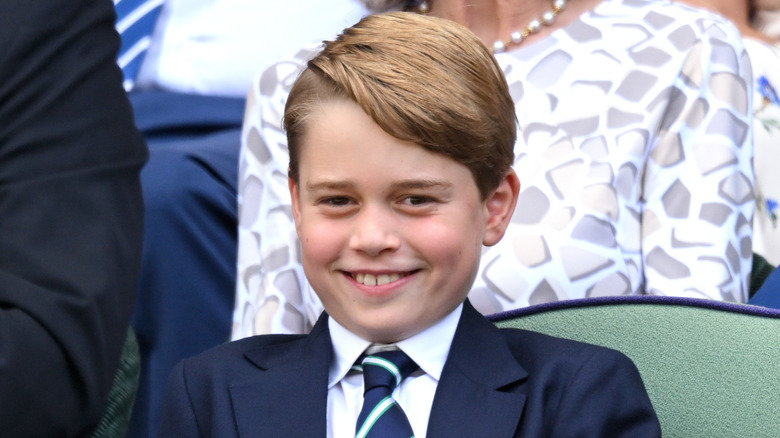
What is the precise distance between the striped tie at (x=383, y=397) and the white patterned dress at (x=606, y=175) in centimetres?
36

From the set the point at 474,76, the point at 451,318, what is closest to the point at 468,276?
the point at 451,318

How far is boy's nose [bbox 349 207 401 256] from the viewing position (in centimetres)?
108

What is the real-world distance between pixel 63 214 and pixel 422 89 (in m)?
0.51

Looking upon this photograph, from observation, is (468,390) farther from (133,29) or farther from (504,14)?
(133,29)

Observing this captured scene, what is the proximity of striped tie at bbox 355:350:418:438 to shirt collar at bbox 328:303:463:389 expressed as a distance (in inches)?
0.4

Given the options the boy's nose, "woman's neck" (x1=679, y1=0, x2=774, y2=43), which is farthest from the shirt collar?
"woman's neck" (x1=679, y1=0, x2=774, y2=43)

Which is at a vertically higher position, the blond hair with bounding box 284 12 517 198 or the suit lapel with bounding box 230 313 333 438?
the blond hair with bounding box 284 12 517 198

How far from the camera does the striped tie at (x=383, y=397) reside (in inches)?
42.2

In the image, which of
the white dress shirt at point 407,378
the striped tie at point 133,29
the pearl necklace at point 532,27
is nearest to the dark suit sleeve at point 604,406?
the white dress shirt at point 407,378

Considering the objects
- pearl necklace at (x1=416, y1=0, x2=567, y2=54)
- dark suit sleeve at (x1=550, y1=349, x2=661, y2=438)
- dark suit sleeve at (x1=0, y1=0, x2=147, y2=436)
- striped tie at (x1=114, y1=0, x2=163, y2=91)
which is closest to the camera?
dark suit sleeve at (x1=550, y1=349, x2=661, y2=438)

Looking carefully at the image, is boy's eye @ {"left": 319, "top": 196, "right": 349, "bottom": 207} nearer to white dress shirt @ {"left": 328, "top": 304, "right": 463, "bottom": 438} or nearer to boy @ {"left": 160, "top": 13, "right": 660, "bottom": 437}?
boy @ {"left": 160, "top": 13, "right": 660, "bottom": 437}

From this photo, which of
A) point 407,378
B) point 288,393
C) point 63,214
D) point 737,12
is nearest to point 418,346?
point 407,378

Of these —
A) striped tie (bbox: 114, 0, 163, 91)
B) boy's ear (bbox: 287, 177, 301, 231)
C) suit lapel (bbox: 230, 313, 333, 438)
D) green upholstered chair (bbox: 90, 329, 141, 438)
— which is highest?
boy's ear (bbox: 287, 177, 301, 231)

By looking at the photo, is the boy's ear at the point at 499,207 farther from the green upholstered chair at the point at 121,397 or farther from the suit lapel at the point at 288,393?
the green upholstered chair at the point at 121,397
